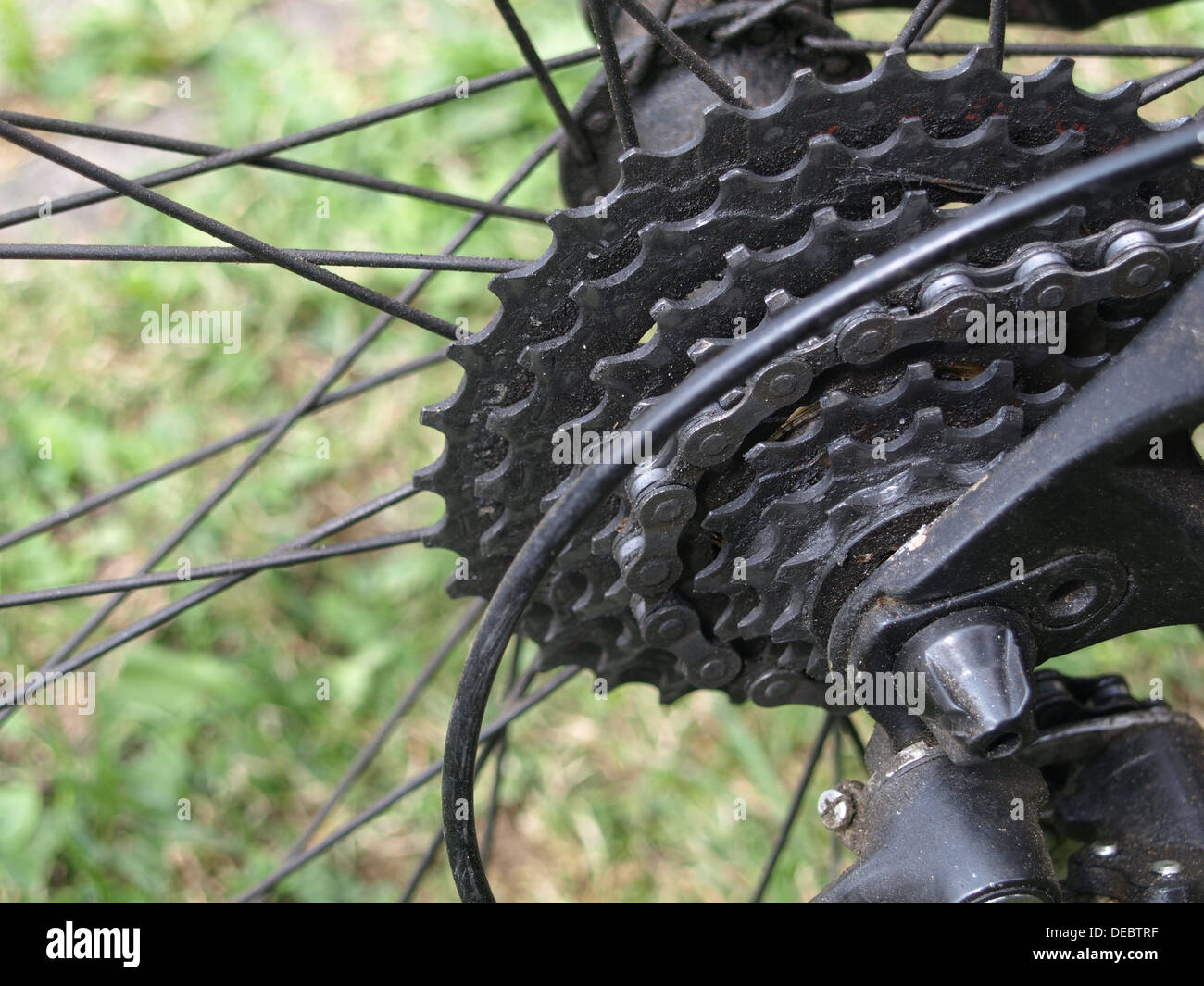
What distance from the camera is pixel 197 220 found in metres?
0.92

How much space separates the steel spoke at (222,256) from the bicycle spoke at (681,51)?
18cm

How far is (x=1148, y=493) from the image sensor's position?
873mm

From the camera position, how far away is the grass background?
1.79 m

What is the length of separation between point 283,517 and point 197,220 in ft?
3.93

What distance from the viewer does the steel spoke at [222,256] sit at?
93 cm

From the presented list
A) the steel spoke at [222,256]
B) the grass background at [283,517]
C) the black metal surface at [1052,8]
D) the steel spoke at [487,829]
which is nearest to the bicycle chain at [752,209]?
the steel spoke at [222,256]

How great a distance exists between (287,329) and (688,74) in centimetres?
136

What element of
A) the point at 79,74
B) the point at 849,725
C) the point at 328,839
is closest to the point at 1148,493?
the point at 849,725

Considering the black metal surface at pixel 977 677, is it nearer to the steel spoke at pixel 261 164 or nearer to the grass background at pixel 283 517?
the steel spoke at pixel 261 164

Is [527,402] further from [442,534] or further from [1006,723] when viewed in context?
[1006,723]

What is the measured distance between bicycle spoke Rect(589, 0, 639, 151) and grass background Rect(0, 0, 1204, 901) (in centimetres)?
108

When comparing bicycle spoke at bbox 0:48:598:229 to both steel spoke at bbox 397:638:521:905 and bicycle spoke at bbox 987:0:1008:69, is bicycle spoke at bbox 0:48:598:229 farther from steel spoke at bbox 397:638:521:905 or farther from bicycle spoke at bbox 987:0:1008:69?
steel spoke at bbox 397:638:521:905

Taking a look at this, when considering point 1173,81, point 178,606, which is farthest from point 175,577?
point 1173,81

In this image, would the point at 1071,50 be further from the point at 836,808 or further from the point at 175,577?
the point at 175,577
